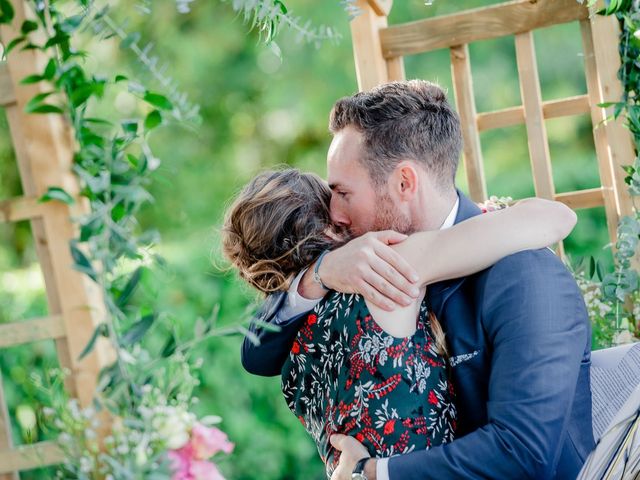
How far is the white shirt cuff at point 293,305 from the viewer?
Result: 1952mm

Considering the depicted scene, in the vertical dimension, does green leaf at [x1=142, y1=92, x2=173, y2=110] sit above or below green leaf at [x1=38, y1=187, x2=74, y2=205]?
above

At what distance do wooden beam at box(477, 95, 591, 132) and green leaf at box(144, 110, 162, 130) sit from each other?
184 centimetres

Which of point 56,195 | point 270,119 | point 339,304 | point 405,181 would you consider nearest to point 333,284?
point 339,304

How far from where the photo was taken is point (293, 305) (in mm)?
1958

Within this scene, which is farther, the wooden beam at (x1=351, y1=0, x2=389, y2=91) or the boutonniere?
the wooden beam at (x1=351, y1=0, x2=389, y2=91)

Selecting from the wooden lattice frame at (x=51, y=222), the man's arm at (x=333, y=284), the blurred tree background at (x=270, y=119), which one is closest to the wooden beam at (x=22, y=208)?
the wooden lattice frame at (x=51, y=222)

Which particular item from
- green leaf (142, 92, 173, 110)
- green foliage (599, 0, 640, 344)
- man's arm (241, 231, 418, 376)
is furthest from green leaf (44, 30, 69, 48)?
green foliage (599, 0, 640, 344)

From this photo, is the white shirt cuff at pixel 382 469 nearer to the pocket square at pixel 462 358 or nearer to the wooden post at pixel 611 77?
the pocket square at pixel 462 358

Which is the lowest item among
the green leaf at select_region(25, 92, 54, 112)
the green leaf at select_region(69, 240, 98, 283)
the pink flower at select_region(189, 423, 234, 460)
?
the pink flower at select_region(189, 423, 234, 460)

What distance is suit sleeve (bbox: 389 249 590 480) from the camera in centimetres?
177

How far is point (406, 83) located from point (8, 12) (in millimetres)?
1139

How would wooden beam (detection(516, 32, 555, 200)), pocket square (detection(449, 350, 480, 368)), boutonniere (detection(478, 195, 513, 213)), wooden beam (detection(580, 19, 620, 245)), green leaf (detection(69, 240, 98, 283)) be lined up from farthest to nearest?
wooden beam (detection(516, 32, 555, 200)) < wooden beam (detection(580, 19, 620, 245)) < boutonniere (detection(478, 195, 513, 213)) < pocket square (detection(449, 350, 480, 368)) < green leaf (detection(69, 240, 98, 283))

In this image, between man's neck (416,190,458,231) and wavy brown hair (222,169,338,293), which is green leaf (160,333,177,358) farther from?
man's neck (416,190,458,231)

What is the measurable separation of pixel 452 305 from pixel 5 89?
101 centimetres
